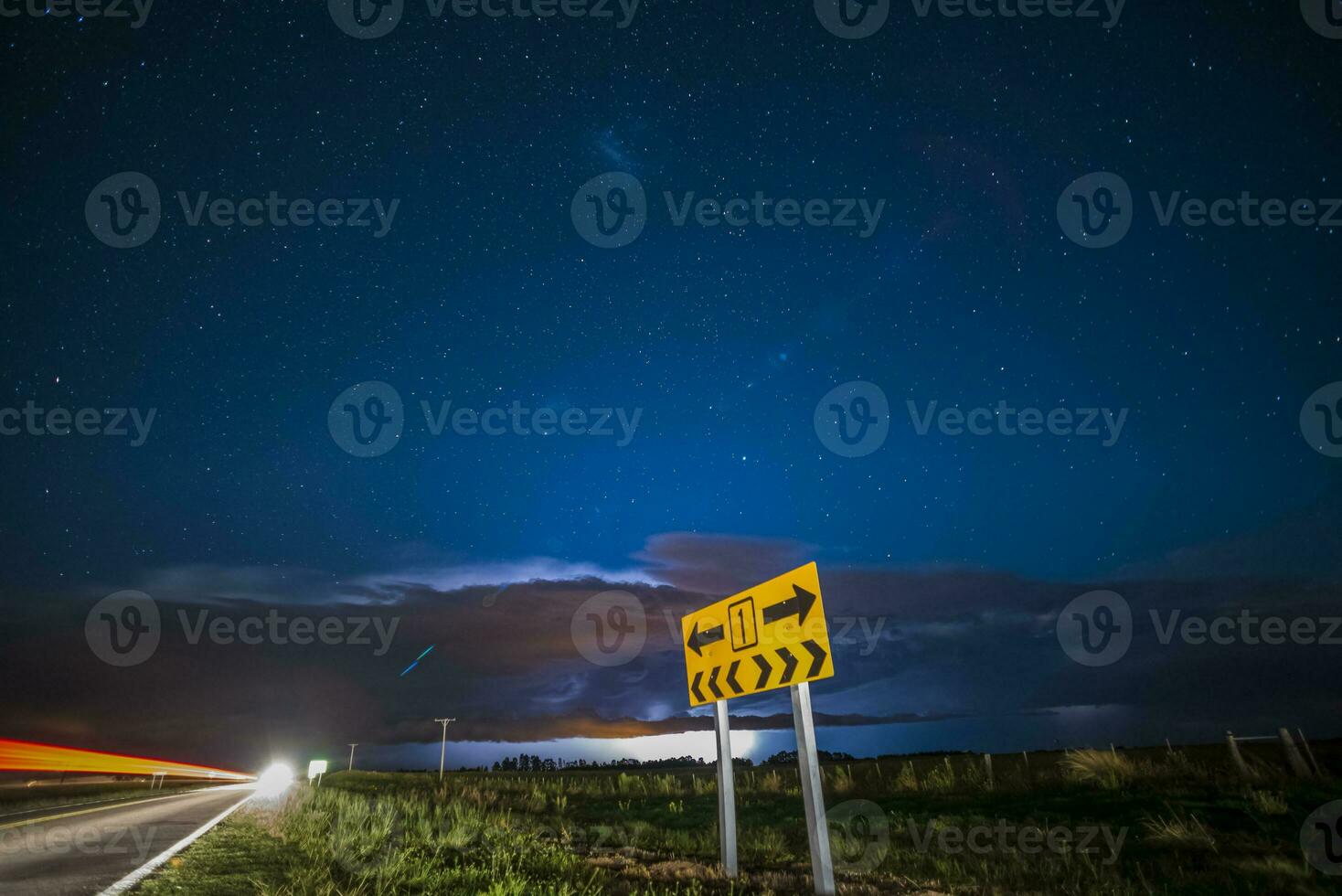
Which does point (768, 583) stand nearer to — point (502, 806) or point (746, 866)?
point (746, 866)

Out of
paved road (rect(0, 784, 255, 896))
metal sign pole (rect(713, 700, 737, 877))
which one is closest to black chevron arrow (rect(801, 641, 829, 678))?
metal sign pole (rect(713, 700, 737, 877))

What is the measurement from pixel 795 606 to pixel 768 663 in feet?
2.66

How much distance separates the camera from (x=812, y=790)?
23.7 ft

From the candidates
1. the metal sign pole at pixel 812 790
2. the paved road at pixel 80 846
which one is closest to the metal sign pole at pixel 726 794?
the metal sign pole at pixel 812 790

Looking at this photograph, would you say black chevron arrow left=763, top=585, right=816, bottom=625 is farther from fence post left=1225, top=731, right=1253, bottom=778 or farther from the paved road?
fence post left=1225, top=731, right=1253, bottom=778

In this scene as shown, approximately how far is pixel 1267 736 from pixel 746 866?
14467 millimetres

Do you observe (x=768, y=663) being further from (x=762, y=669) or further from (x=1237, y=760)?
(x=1237, y=760)

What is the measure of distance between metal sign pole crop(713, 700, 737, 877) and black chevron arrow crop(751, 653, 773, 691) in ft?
4.31

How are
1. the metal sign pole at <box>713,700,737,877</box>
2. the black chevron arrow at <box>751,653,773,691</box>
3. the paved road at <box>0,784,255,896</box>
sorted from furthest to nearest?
the metal sign pole at <box>713,700,737,877</box> → the black chevron arrow at <box>751,653,773,691</box> → the paved road at <box>0,784,255,896</box>

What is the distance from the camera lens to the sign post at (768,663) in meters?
7.33

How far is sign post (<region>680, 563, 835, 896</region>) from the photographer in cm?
733

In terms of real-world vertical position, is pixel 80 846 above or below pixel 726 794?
below

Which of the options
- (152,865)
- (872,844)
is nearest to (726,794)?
(872,844)

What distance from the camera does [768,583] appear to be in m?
8.47
